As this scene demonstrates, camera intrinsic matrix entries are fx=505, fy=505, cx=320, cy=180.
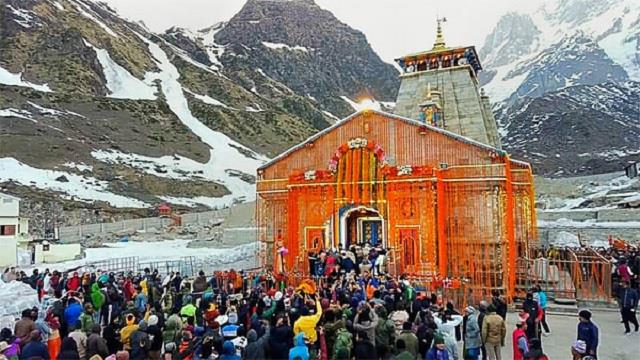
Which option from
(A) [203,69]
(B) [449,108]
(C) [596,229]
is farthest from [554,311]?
(A) [203,69]

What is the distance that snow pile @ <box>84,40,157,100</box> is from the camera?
93625 mm

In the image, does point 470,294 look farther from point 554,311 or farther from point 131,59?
point 131,59

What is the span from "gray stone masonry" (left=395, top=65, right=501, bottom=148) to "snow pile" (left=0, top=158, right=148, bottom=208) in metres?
35.4

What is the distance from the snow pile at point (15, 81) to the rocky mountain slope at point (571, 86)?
7735 cm

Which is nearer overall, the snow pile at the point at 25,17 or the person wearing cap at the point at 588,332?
the person wearing cap at the point at 588,332

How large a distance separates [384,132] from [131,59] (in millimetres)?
101243

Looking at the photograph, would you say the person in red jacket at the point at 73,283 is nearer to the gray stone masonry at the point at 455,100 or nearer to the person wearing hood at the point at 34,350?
the person wearing hood at the point at 34,350

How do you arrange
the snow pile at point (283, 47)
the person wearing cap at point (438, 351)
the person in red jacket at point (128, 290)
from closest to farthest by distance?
the person wearing cap at point (438, 351)
the person in red jacket at point (128, 290)
the snow pile at point (283, 47)

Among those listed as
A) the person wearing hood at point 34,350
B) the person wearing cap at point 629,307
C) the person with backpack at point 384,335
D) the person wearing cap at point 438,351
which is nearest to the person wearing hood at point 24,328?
the person wearing hood at point 34,350

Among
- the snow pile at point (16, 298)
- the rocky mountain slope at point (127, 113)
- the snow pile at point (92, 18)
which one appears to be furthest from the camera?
the snow pile at point (92, 18)

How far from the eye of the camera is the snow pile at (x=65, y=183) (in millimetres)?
49281

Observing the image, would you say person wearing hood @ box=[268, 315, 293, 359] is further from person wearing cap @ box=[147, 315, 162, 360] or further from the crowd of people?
person wearing cap @ box=[147, 315, 162, 360]

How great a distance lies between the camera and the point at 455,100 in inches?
885

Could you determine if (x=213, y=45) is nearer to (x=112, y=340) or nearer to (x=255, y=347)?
(x=112, y=340)
